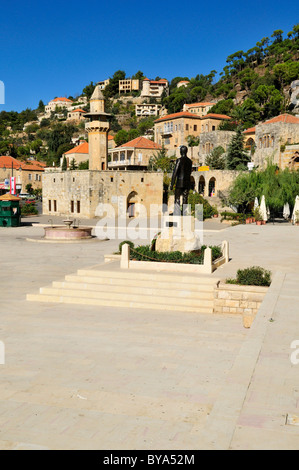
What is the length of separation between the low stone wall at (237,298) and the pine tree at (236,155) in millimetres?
40902

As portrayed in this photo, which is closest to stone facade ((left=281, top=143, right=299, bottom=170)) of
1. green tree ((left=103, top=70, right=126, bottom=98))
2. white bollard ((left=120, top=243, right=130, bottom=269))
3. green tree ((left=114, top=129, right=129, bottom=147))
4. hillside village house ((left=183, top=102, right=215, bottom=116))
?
white bollard ((left=120, top=243, right=130, bottom=269))

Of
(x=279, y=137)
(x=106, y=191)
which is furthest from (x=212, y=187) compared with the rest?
(x=106, y=191)

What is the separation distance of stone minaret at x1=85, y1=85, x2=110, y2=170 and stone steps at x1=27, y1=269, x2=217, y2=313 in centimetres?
3075

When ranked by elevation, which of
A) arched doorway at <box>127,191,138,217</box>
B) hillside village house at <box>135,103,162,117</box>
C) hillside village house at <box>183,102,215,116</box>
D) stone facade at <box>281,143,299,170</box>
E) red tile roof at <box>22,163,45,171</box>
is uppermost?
hillside village house at <box>135,103,162,117</box>

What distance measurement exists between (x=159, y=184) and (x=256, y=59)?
79.8m

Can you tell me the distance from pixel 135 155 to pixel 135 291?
50071 mm

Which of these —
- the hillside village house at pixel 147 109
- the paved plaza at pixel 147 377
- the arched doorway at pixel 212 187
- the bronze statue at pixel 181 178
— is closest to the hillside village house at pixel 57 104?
the hillside village house at pixel 147 109

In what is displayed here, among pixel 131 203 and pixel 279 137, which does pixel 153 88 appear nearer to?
pixel 279 137

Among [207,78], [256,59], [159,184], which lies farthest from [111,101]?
[159,184]

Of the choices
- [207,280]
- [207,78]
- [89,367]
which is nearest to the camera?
[89,367]

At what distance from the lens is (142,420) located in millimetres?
4875

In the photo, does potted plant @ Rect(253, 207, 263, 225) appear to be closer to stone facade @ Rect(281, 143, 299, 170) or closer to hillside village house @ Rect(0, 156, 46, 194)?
stone facade @ Rect(281, 143, 299, 170)

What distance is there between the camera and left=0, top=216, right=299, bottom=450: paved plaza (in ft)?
14.3
